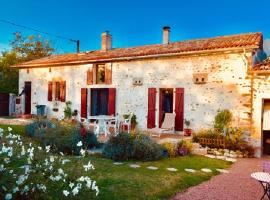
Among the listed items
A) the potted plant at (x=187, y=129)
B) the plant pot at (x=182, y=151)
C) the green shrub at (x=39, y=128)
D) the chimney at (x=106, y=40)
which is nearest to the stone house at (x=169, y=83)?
the chimney at (x=106, y=40)

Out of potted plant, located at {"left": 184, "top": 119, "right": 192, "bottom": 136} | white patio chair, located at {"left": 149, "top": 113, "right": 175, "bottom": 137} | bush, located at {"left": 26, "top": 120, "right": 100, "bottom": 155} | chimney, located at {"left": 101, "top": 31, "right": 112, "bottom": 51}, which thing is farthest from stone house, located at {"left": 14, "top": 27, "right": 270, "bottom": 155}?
bush, located at {"left": 26, "top": 120, "right": 100, "bottom": 155}

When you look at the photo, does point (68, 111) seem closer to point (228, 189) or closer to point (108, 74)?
point (108, 74)

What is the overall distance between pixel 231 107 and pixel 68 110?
942 cm

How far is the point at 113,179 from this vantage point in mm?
5738

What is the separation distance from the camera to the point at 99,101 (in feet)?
52.8

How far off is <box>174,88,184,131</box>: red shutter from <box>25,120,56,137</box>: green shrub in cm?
533

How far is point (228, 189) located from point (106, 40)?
519 inches

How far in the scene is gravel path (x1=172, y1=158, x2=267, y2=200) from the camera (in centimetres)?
529

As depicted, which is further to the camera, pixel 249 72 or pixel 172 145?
pixel 249 72

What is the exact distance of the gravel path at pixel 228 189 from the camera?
5289 millimetres

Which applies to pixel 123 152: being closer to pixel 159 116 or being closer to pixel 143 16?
pixel 159 116

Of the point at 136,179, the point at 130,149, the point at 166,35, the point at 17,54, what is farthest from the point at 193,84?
the point at 17,54

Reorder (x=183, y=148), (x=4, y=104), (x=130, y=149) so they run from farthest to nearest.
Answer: (x=4, y=104) → (x=183, y=148) → (x=130, y=149)

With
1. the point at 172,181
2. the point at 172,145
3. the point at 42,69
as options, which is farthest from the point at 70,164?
the point at 42,69
